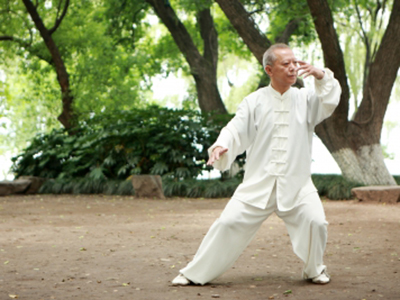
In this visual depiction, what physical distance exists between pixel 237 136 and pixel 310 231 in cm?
92

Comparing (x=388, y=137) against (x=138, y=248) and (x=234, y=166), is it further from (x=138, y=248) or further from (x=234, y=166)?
(x=138, y=248)

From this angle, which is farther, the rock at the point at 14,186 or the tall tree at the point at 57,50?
the tall tree at the point at 57,50

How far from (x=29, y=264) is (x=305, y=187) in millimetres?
2704

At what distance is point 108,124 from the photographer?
50.3 ft

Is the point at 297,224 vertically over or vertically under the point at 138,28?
under

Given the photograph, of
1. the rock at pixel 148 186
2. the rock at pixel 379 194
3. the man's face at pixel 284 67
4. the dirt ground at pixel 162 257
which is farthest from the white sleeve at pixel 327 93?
the rock at pixel 148 186

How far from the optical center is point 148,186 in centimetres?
1320

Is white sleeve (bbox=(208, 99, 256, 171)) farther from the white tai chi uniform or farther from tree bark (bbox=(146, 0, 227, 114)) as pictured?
tree bark (bbox=(146, 0, 227, 114))

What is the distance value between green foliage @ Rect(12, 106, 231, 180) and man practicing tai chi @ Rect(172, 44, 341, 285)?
9971 millimetres

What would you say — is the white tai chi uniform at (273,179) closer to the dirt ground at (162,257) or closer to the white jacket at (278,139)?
the white jacket at (278,139)

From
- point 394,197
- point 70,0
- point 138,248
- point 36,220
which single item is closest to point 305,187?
point 138,248

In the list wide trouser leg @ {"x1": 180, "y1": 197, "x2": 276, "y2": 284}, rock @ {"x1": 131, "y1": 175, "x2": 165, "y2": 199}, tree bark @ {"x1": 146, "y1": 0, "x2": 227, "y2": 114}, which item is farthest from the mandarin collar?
tree bark @ {"x1": 146, "y1": 0, "x2": 227, "y2": 114}

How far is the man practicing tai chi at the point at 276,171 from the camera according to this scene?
429 cm

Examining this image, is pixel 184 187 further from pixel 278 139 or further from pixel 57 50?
pixel 278 139
